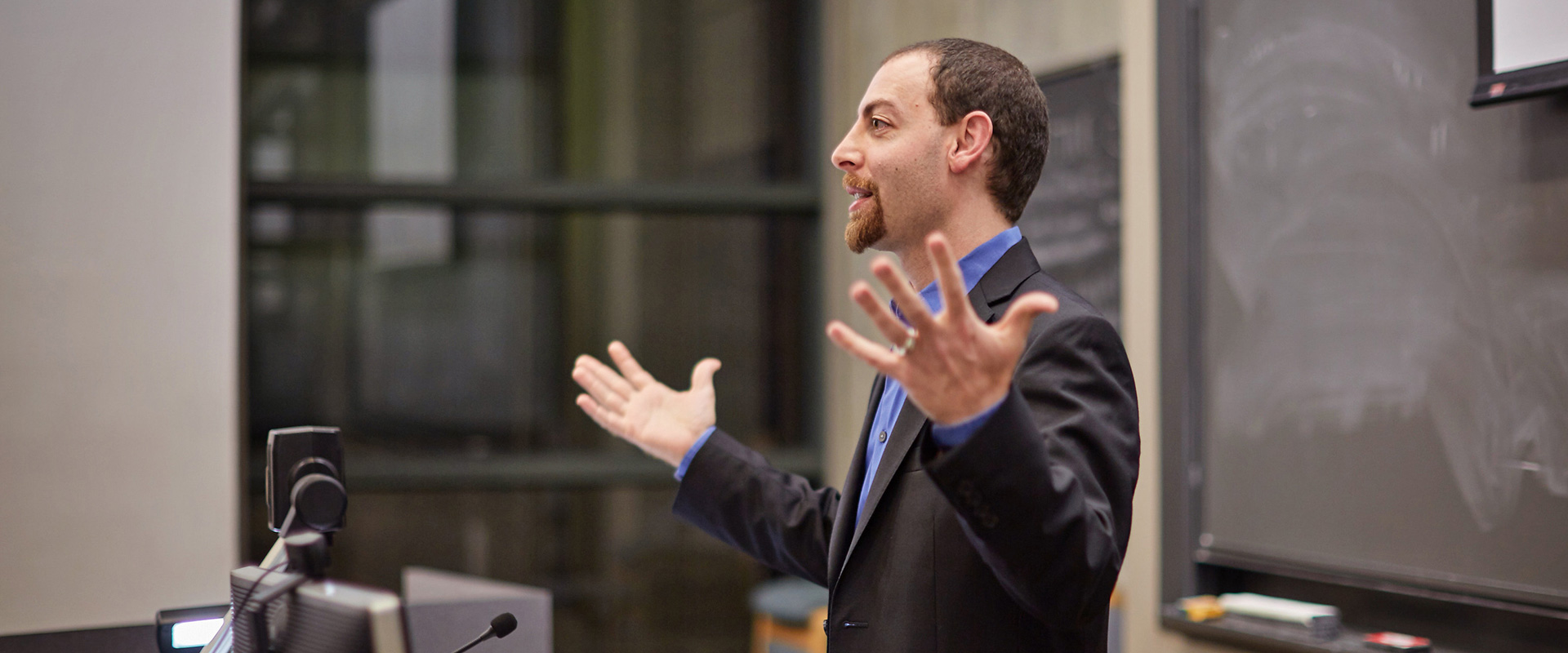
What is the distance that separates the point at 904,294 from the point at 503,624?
647 mm

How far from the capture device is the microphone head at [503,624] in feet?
4.20

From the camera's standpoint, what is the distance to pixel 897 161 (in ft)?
4.66

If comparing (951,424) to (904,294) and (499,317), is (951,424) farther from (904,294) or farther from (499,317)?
(499,317)

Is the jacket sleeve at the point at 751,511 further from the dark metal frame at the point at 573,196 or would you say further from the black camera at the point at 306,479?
the dark metal frame at the point at 573,196

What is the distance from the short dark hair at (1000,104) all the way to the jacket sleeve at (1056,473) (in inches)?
10.6

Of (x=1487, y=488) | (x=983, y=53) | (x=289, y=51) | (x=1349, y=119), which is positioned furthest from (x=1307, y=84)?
(x=289, y=51)

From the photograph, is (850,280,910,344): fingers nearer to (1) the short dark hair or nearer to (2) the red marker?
(1) the short dark hair

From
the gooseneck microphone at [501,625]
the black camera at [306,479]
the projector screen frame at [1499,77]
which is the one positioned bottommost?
the gooseneck microphone at [501,625]

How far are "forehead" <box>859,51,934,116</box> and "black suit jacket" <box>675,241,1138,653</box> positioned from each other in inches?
8.6

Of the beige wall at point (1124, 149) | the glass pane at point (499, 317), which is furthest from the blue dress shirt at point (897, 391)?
the glass pane at point (499, 317)

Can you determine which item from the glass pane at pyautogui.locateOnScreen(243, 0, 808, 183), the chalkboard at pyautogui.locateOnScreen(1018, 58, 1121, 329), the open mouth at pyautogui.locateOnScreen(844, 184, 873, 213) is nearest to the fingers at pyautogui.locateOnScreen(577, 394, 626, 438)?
the open mouth at pyautogui.locateOnScreen(844, 184, 873, 213)

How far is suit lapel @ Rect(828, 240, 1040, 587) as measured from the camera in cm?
128

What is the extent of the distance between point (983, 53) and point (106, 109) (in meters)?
2.53

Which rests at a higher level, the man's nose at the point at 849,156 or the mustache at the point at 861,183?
the man's nose at the point at 849,156
